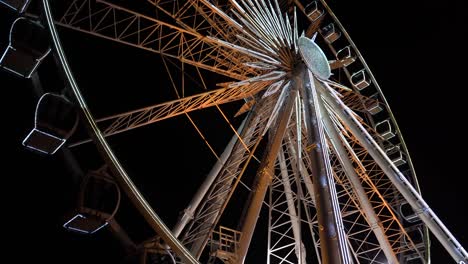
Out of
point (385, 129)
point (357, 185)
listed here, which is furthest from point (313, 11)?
point (357, 185)

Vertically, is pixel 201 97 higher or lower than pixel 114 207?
higher

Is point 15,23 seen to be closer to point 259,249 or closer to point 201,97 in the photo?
point 201,97

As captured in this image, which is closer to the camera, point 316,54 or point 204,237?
point 204,237

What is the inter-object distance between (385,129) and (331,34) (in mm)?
3814

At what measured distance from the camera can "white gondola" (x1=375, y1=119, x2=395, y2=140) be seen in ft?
57.5

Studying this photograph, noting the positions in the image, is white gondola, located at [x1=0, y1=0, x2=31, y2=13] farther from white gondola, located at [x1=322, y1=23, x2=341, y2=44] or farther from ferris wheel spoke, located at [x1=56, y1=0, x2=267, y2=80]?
white gondola, located at [x1=322, y1=23, x2=341, y2=44]

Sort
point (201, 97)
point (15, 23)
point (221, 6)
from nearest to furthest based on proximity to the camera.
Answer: point (15, 23), point (201, 97), point (221, 6)

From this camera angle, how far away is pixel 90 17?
11438mm

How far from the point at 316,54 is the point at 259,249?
11.8m

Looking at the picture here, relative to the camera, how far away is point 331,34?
17.6m

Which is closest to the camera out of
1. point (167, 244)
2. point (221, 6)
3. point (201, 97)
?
point (167, 244)

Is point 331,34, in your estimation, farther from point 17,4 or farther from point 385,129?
point 17,4

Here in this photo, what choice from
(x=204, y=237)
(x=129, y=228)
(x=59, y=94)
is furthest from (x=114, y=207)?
(x=204, y=237)

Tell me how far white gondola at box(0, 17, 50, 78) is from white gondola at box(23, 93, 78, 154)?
1.97 feet
